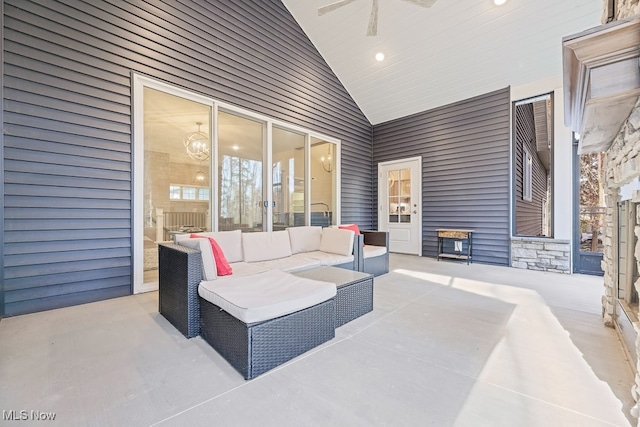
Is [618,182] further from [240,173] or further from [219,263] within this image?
[240,173]

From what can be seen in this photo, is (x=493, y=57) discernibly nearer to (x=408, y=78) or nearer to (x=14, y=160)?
(x=408, y=78)

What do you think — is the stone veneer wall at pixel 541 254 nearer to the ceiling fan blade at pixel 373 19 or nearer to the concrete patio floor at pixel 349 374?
the concrete patio floor at pixel 349 374

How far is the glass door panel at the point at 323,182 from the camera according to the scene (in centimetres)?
548

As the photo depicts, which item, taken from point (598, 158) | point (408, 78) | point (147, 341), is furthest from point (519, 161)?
point (147, 341)

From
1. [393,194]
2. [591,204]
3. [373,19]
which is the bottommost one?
[591,204]

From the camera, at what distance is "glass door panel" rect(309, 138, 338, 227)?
18.0ft

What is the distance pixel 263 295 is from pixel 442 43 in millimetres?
5000

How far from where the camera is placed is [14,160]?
2459mm

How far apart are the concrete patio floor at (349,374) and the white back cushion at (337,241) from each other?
1236 millimetres

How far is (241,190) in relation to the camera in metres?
4.27

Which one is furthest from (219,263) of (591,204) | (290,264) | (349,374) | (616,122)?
(591,204)

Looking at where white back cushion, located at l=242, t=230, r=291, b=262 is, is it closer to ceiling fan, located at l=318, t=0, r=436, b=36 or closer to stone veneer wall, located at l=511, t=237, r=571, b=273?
ceiling fan, located at l=318, t=0, r=436, b=36

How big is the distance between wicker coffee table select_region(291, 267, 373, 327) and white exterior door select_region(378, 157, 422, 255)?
379cm
